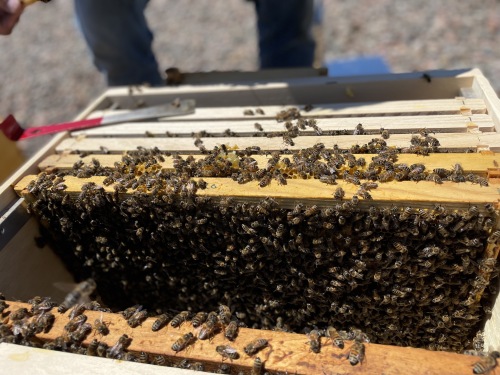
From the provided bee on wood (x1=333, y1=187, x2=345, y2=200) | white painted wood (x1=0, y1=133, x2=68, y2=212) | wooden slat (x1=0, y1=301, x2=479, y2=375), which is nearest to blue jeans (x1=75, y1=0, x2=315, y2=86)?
white painted wood (x1=0, y1=133, x2=68, y2=212)

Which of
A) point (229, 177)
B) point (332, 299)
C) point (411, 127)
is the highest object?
point (411, 127)

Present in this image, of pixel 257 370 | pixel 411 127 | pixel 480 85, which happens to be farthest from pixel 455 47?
pixel 257 370

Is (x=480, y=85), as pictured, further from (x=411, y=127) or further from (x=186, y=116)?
(x=186, y=116)

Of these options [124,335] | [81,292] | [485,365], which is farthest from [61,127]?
[485,365]

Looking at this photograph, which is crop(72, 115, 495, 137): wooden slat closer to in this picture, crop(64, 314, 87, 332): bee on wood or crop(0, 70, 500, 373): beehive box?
crop(0, 70, 500, 373): beehive box

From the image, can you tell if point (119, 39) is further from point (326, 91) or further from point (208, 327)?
point (208, 327)

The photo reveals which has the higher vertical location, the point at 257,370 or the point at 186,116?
the point at 186,116
